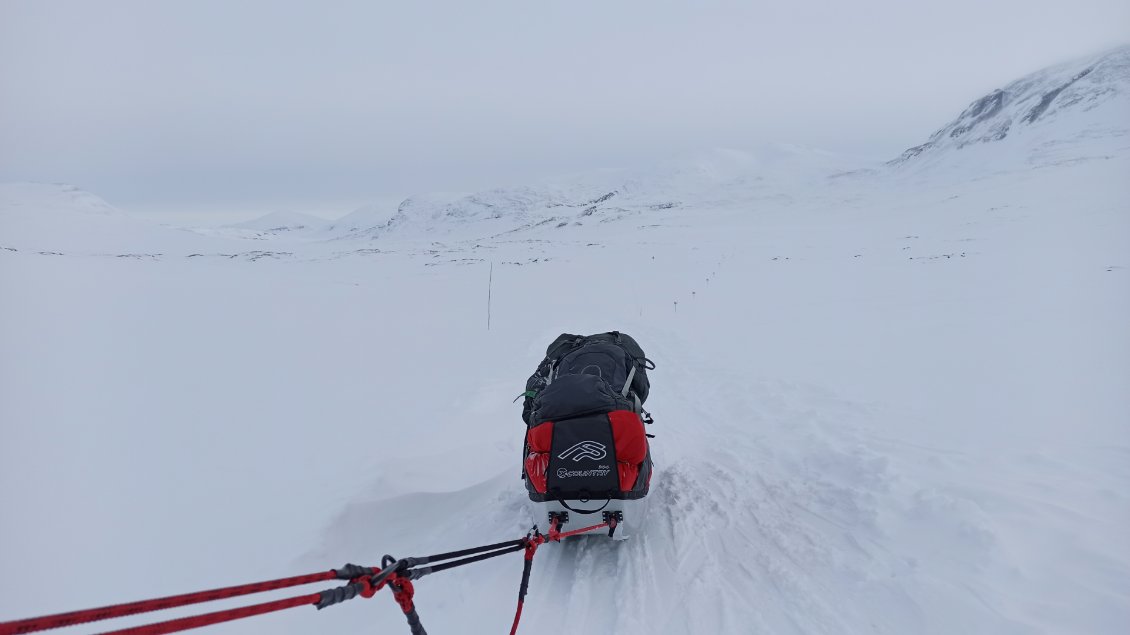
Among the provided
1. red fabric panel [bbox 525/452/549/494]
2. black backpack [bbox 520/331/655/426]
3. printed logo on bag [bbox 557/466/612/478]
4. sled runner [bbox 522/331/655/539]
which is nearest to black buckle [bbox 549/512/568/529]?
sled runner [bbox 522/331/655/539]

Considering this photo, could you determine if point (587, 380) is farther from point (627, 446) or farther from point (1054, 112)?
point (1054, 112)

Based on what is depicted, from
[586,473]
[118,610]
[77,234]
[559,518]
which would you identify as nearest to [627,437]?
[586,473]

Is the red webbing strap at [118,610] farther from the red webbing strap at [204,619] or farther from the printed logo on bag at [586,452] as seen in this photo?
the printed logo on bag at [586,452]

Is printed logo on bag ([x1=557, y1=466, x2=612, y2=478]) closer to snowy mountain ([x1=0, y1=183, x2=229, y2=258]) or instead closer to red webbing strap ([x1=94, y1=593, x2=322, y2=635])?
red webbing strap ([x1=94, y1=593, x2=322, y2=635])

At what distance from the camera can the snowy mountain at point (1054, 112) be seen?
Result: 64.6m

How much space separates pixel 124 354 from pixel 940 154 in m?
106

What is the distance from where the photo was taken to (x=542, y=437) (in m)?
3.68

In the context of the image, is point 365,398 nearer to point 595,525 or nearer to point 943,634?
point 595,525

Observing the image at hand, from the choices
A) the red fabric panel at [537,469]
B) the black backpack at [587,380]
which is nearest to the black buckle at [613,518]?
the red fabric panel at [537,469]

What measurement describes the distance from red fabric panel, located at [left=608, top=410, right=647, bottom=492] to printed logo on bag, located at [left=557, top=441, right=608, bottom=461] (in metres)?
0.11

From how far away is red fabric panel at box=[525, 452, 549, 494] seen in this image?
359 centimetres

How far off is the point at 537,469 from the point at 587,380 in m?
0.77

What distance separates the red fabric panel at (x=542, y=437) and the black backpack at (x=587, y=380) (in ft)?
0.27

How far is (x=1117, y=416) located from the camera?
496 cm
